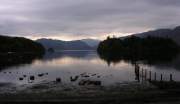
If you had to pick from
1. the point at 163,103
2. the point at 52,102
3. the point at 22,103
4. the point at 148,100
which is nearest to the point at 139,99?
the point at 148,100

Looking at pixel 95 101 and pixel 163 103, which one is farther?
pixel 95 101

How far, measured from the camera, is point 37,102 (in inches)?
1531

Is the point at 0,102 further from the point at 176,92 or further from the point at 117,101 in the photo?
the point at 176,92

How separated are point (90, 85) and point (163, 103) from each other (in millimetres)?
25463

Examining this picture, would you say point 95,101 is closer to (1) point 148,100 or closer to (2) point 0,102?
(1) point 148,100

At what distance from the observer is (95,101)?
38.7 meters

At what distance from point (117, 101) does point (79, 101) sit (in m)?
4.08

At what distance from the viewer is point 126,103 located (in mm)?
36875

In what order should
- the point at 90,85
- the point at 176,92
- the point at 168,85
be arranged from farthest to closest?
the point at 90,85 → the point at 168,85 → the point at 176,92

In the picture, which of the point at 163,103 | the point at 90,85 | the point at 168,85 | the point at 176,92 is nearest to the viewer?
the point at 163,103

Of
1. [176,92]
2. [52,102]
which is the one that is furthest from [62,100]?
[176,92]

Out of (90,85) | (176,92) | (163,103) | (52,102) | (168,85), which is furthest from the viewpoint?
(90,85)

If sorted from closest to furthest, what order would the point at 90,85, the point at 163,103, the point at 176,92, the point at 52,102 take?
the point at 163,103, the point at 52,102, the point at 176,92, the point at 90,85

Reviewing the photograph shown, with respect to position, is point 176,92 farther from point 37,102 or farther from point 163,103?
point 37,102
